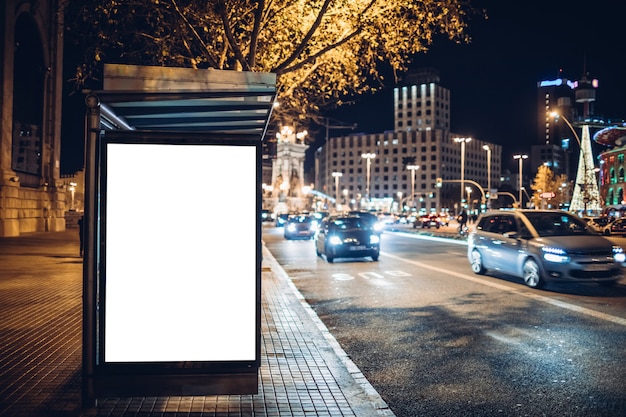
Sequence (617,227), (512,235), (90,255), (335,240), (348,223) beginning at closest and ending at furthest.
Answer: (90,255)
(512,235)
(335,240)
(348,223)
(617,227)

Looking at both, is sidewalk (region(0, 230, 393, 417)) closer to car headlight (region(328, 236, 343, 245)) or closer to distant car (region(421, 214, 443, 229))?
car headlight (region(328, 236, 343, 245))

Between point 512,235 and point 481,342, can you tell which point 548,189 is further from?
point 481,342

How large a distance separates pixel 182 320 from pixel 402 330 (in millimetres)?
4480

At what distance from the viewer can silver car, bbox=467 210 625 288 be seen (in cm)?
1135

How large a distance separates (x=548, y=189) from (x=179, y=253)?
9791cm

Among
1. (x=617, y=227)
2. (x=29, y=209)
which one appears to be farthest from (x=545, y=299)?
(x=617, y=227)

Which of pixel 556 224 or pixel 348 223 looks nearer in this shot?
pixel 556 224

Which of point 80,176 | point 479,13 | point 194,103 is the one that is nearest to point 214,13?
point 479,13

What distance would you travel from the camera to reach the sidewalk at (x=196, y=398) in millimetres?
4645

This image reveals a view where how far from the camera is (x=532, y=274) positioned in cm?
1218

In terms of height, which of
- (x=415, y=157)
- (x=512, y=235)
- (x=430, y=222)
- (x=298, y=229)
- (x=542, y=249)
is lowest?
(x=298, y=229)

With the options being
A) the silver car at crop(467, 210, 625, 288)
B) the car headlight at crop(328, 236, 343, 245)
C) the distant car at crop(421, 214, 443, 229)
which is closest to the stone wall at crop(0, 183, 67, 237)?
the car headlight at crop(328, 236, 343, 245)

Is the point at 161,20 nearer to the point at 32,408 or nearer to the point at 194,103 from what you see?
the point at 194,103

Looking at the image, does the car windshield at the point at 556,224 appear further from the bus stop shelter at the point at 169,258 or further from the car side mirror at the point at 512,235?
the bus stop shelter at the point at 169,258
